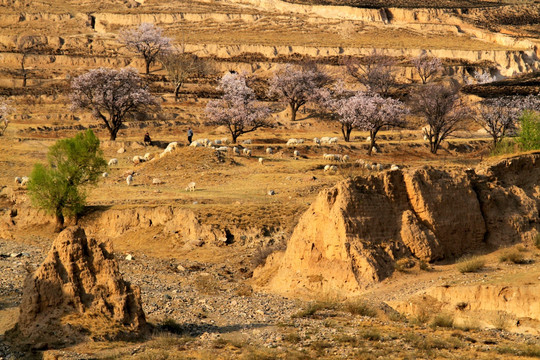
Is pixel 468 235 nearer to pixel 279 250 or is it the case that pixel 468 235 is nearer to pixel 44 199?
pixel 279 250

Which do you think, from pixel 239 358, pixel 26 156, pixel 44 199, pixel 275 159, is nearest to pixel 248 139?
pixel 275 159

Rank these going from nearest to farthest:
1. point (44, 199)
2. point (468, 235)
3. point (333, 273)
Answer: point (333, 273), point (468, 235), point (44, 199)

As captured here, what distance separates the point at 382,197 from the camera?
21.8m

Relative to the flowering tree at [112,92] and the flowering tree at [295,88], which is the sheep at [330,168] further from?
the flowering tree at [295,88]

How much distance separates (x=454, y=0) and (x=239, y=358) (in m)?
137

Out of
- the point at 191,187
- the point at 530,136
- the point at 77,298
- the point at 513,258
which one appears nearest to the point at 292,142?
the point at 191,187

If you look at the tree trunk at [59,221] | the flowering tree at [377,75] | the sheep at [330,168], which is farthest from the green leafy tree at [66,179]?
the flowering tree at [377,75]

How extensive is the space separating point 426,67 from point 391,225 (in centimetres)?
7549

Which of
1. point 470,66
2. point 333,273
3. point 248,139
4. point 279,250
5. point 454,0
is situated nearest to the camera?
point 333,273

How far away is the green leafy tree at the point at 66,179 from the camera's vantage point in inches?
1201

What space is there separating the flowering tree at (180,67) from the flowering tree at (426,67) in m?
24.5

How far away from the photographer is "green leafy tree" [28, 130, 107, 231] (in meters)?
30.5

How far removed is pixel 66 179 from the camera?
3094 cm

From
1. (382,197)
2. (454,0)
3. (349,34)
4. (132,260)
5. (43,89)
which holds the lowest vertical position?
(132,260)
